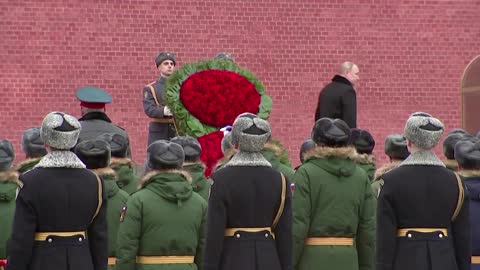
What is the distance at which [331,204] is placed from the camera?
32.1 ft

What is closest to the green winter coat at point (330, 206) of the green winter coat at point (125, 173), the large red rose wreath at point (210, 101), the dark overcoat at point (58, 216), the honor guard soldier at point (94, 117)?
the green winter coat at point (125, 173)

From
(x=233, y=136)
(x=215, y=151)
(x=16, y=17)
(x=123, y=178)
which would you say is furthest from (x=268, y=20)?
(x=233, y=136)

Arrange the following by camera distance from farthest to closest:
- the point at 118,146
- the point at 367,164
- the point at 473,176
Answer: the point at 367,164, the point at 118,146, the point at 473,176

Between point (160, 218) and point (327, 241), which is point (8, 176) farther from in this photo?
point (327, 241)

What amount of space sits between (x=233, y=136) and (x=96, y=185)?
3.48 feet

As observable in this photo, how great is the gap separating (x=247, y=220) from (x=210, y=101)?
3608mm

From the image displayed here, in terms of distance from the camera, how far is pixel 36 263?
821 cm

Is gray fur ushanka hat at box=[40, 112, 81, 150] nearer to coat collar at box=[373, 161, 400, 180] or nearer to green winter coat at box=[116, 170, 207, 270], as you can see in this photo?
green winter coat at box=[116, 170, 207, 270]

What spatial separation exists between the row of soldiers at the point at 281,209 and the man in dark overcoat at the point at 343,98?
501 cm

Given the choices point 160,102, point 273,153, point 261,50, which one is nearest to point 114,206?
point 273,153

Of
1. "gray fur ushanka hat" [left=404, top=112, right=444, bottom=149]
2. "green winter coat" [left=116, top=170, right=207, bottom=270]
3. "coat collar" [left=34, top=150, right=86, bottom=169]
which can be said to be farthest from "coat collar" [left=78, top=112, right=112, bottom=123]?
"gray fur ushanka hat" [left=404, top=112, right=444, bottom=149]

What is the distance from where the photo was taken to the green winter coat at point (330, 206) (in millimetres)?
9688

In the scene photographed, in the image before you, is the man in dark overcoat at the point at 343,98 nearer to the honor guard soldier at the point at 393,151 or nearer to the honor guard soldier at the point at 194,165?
the honor guard soldier at the point at 393,151

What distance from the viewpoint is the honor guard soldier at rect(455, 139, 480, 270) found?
9789mm
